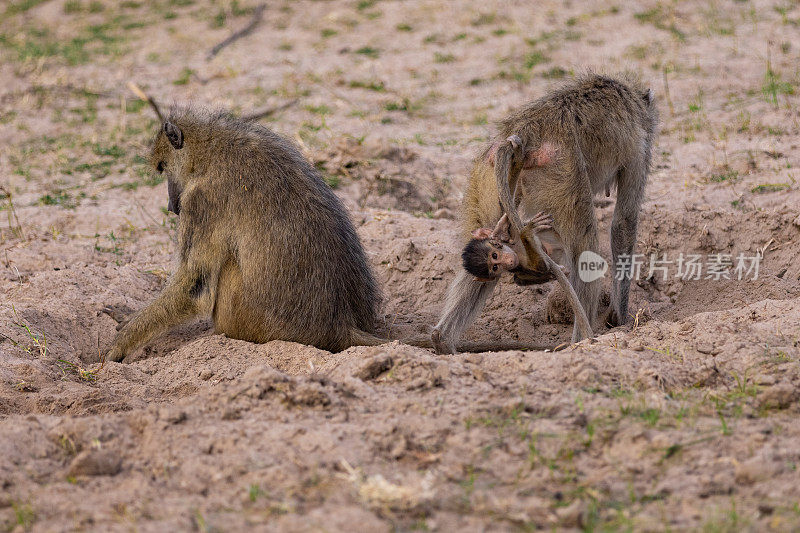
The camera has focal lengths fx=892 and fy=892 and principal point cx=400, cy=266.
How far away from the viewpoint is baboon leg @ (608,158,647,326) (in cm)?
543

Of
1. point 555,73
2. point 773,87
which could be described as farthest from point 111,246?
point 773,87

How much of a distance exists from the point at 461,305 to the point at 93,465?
2.57m

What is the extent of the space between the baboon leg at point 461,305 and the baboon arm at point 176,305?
1.36 meters

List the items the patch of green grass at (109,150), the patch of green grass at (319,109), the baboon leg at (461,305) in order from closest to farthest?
the baboon leg at (461,305), the patch of green grass at (109,150), the patch of green grass at (319,109)

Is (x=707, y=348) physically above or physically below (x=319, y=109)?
below

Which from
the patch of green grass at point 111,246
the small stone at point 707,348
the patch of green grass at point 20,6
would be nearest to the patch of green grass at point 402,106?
the patch of green grass at point 111,246

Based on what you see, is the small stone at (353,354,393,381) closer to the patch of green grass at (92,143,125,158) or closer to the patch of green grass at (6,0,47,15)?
the patch of green grass at (92,143,125,158)

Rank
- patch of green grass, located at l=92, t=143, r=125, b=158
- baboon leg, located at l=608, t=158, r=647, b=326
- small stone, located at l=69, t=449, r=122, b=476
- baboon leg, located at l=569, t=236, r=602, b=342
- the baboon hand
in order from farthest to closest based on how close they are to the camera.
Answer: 1. patch of green grass, located at l=92, t=143, r=125, b=158
2. baboon leg, located at l=608, t=158, r=647, b=326
3. baboon leg, located at l=569, t=236, r=602, b=342
4. the baboon hand
5. small stone, located at l=69, t=449, r=122, b=476

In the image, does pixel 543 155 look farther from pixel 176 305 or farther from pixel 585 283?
pixel 176 305

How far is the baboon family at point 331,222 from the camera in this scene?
191 inches

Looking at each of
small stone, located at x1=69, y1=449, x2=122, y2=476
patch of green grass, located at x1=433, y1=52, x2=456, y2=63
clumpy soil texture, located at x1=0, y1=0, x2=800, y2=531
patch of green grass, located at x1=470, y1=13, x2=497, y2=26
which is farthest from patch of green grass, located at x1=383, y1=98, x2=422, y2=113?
small stone, located at x1=69, y1=449, x2=122, y2=476

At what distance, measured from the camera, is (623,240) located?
5.57 meters

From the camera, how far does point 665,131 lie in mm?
8117

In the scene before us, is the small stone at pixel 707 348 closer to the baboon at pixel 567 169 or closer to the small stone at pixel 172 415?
the baboon at pixel 567 169
